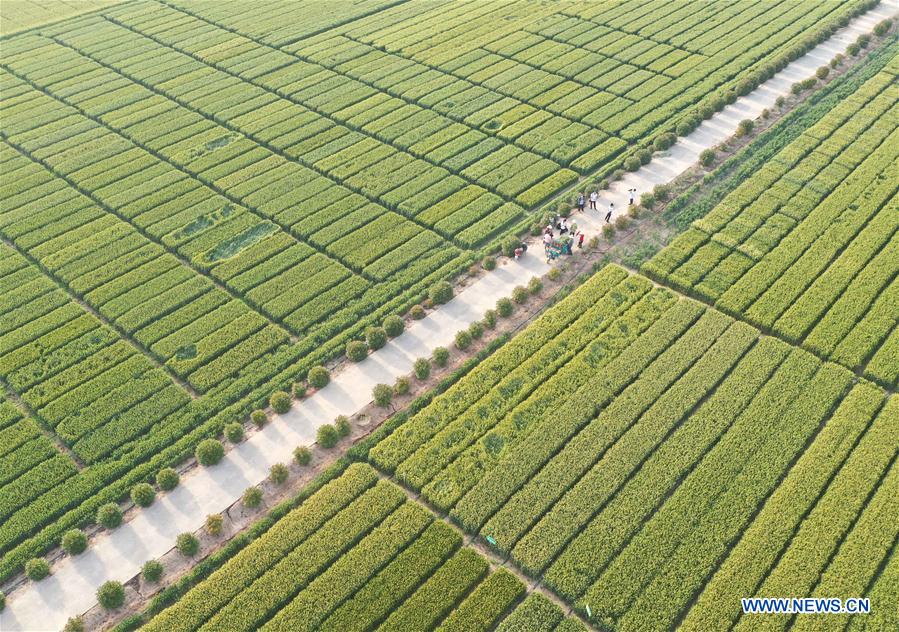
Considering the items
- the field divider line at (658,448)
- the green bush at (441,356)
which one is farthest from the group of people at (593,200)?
the green bush at (441,356)

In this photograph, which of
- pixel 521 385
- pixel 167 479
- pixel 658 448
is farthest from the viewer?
pixel 521 385

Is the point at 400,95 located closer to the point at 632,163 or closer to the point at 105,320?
the point at 632,163

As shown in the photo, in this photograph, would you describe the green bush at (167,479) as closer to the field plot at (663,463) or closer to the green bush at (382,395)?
the field plot at (663,463)

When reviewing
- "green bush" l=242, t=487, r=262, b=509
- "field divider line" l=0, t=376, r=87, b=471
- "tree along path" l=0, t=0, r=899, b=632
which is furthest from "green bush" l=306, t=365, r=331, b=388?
"field divider line" l=0, t=376, r=87, b=471

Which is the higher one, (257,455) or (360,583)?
(360,583)

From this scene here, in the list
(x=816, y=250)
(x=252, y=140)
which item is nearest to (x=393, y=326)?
(x=816, y=250)

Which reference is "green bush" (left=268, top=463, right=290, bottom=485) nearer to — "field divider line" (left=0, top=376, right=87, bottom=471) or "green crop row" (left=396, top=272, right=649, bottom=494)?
"green crop row" (left=396, top=272, right=649, bottom=494)
